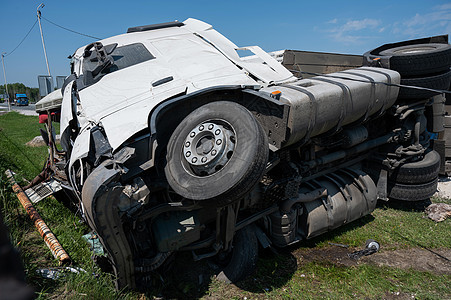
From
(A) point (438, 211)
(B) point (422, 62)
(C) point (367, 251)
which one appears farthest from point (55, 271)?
(A) point (438, 211)

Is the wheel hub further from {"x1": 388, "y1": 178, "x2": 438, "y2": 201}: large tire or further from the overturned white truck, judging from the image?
{"x1": 388, "y1": 178, "x2": 438, "y2": 201}: large tire

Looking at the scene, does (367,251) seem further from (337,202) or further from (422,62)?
(422,62)

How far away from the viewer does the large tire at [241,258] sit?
3.61m

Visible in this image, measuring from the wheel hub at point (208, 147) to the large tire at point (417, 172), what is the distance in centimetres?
370

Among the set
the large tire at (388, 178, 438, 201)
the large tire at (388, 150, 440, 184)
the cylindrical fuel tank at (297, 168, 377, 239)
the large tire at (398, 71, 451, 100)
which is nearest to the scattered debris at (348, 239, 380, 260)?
the cylindrical fuel tank at (297, 168, 377, 239)

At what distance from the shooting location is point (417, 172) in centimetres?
505

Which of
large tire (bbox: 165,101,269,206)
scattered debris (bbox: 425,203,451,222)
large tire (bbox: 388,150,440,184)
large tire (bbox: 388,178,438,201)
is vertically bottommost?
scattered debris (bbox: 425,203,451,222)

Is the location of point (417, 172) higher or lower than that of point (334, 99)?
lower

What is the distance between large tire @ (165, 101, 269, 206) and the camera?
2533mm

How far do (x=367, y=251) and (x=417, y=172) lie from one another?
1747 mm

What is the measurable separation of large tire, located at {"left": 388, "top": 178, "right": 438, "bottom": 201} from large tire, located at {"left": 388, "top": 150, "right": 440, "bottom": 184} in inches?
2.6

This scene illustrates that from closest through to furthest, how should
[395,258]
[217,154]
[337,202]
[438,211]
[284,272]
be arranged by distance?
1. [217,154]
2. [284,272]
3. [395,258]
4. [337,202]
5. [438,211]

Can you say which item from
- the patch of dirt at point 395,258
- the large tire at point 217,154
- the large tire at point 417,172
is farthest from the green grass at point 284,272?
the large tire at point 217,154

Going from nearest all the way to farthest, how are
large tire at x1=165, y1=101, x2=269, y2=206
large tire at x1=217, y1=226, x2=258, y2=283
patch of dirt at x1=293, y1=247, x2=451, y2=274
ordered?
large tire at x1=165, y1=101, x2=269, y2=206 → large tire at x1=217, y1=226, x2=258, y2=283 → patch of dirt at x1=293, y1=247, x2=451, y2=274
